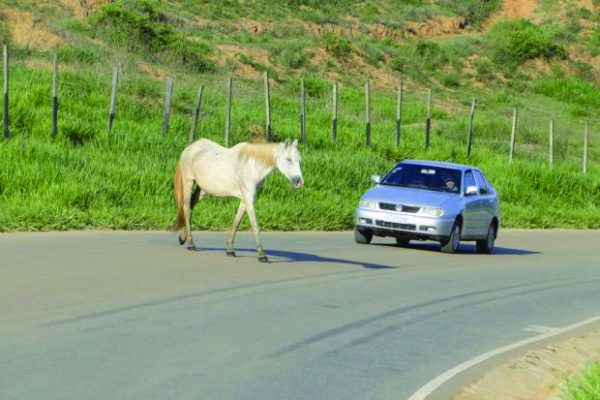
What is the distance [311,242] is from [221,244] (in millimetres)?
2381

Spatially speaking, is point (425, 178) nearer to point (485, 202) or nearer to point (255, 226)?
point (485, 202)

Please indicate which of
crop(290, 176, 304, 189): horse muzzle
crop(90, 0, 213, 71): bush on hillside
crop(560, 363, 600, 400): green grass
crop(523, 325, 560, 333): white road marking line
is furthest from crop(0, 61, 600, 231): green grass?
crop(560, 363, 600, 400): green grass

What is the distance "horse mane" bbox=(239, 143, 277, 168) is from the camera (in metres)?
17.1

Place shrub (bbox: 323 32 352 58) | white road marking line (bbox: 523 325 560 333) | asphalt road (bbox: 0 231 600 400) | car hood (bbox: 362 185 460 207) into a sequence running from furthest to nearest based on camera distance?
shrub (bbox: 323 32 352 58) → car hood (bbox: 362 185 460 207) → white road marking line (bbox: 523 325 560 333) → asphalt road (bbox: 0 231 600 400)

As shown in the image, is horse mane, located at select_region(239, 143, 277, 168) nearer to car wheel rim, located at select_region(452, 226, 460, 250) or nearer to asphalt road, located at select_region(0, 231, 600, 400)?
asphalt road, located at select_region(0, 231, 600, 400)

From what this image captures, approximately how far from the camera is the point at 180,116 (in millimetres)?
32312

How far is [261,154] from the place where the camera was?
1719 centimetres

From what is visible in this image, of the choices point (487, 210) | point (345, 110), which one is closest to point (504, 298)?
point (487, 210)

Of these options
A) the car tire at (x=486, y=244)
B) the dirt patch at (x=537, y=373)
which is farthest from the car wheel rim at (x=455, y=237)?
the dirt patch at (x=537, y=373)

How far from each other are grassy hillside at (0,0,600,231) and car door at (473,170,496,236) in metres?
3.15

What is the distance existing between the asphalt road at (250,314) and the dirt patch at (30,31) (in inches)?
974

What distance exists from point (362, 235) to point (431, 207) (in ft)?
4.16

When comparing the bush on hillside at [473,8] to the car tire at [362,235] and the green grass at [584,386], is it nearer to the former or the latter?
the car tire at [362,235]

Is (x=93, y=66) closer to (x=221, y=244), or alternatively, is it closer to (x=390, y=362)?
(x=221, y=244)
